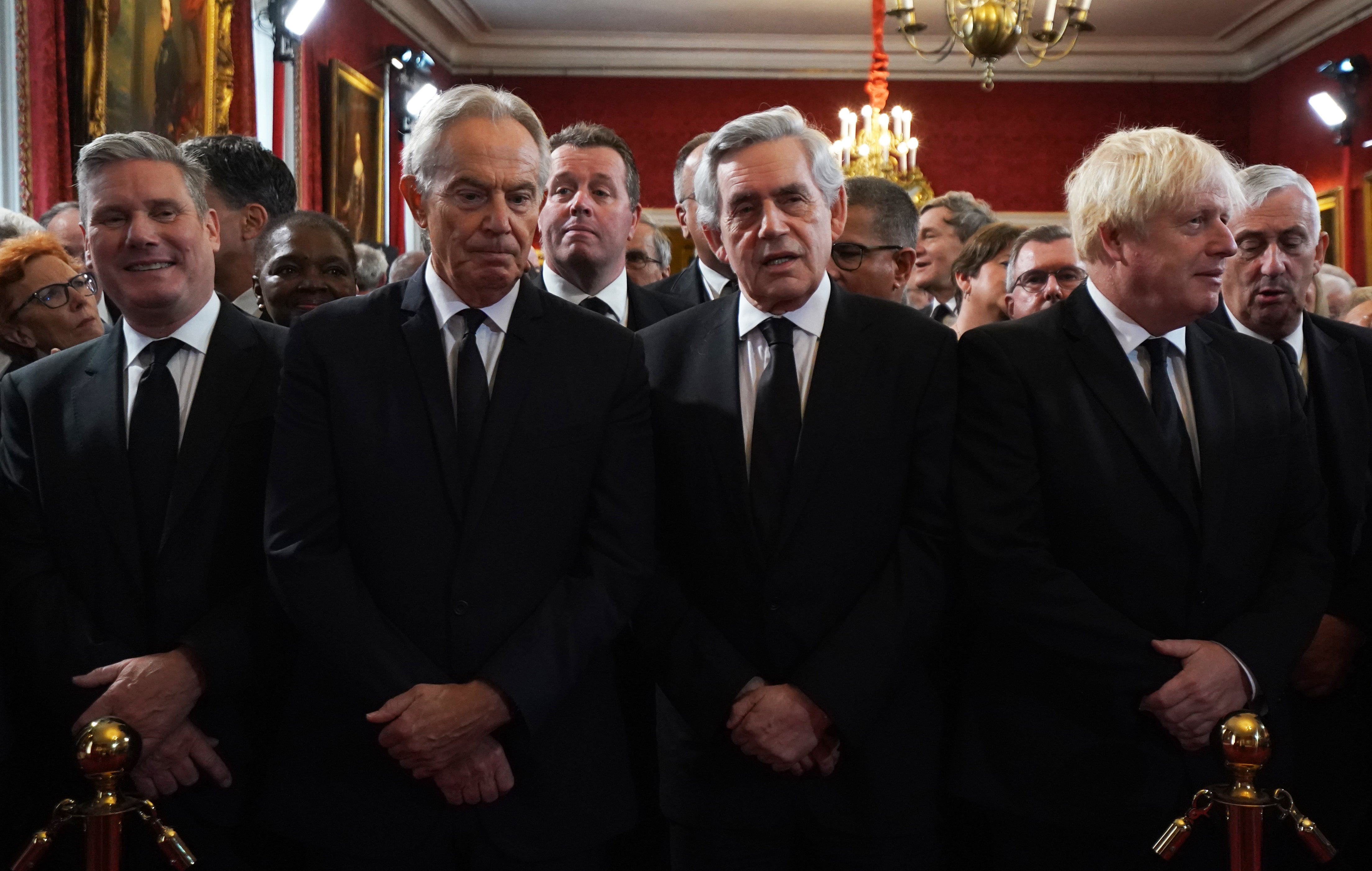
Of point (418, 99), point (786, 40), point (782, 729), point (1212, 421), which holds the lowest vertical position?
point (782, 729)

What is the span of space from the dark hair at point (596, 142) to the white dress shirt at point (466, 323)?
1298 millimetres

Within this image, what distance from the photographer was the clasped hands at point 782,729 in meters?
1.91

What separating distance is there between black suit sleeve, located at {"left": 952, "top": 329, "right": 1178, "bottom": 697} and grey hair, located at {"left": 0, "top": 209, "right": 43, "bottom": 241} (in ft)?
8.60

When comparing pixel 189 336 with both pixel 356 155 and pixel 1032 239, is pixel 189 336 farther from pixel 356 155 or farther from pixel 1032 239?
pixel 356 155

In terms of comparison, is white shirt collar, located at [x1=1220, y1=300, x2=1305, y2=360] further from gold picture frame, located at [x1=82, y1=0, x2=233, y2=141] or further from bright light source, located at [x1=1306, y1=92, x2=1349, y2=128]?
bright light source, located at [x1=1306, y1=92, x2=1349, y2=128]

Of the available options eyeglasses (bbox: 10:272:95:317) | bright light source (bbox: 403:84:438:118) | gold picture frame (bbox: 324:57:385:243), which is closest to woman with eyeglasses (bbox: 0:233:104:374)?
eyeglasses (bbox: 10:272:95:317)

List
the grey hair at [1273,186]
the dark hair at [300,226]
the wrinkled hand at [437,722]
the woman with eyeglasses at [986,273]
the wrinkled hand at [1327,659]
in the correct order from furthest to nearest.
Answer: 1. the woman with eyeglasses at [986,273]
2. the dark hair at [300,226]
3. the grey hair at [1273,186]
4. the wrinkled hand at [1327,659]
5. the wrinkled hand at [437,722]

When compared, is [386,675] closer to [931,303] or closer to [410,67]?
[931,303]

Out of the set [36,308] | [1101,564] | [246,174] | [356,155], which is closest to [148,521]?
[36,308]

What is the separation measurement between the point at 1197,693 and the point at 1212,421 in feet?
1.53

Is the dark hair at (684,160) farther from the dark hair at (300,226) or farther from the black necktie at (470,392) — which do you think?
the black necktie at (470,392)

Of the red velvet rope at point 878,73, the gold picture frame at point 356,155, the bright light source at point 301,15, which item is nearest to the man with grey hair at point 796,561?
the bright light source at point 301,15

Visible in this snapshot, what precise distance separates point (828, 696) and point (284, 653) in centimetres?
98

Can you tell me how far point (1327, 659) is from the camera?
2238 millimetres
